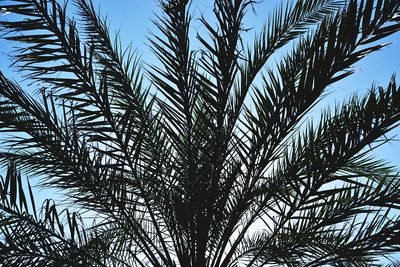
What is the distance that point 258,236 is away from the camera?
5.65 m

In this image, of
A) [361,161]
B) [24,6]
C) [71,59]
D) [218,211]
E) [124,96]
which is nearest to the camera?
[24,6]

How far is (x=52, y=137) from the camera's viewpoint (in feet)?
12.0

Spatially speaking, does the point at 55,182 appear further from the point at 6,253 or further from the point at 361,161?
the point at 361,161

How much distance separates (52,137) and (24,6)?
43.8 inches

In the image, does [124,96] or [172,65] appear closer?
[172,65]

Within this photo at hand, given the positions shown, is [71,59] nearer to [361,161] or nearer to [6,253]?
[6,253]

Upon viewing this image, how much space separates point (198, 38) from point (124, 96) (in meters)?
1.13

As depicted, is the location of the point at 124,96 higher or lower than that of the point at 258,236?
higher

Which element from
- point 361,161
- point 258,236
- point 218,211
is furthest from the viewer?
point 258,236

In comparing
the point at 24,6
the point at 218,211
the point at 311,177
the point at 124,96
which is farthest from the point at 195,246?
the point at 24,6

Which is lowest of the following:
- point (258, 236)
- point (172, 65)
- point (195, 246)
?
point (195, 246)

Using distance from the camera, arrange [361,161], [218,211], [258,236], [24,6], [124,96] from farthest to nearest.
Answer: [258,236] < [361,161] < [124,96] < [218,211] < [24,6]

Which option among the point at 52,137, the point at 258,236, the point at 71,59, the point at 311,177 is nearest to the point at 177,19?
the point at 71,59

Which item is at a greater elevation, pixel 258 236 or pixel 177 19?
pixel 177 19
